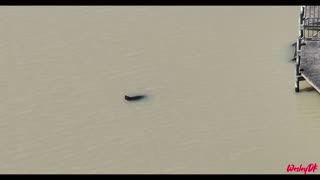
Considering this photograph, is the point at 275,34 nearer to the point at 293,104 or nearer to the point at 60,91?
the point at 293,104

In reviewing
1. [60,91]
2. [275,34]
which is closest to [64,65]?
[60,91]

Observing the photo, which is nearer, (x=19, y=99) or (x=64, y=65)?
(x=19, y=99)

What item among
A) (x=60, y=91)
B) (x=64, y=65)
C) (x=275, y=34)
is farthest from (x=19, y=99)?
(x=275, y=34)

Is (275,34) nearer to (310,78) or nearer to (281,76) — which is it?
(281,76)

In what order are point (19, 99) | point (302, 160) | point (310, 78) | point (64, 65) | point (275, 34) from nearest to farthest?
point (302, 160)
point (310, 78)
point (19, 99)
point (64, 65)
point (275, 34)

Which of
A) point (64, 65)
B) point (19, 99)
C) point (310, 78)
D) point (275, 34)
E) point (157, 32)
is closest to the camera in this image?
point (310, 78)

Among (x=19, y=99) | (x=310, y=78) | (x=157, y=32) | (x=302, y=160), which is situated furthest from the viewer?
(x=157, y=32)
